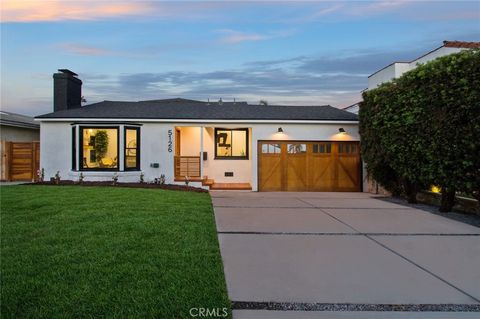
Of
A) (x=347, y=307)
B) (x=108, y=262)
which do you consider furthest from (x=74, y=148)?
(x=347, y=307)

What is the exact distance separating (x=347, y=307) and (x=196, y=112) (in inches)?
531

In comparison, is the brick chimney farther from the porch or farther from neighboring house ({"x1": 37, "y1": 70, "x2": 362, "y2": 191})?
the porch

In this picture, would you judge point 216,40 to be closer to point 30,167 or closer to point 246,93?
point 30,167

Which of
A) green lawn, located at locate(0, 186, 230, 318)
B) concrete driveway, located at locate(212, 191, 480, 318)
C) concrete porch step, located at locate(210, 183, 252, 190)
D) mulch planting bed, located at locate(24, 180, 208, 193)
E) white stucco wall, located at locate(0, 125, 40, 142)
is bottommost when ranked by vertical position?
concrete driveway, located at locate(212, 191, 480, 318)

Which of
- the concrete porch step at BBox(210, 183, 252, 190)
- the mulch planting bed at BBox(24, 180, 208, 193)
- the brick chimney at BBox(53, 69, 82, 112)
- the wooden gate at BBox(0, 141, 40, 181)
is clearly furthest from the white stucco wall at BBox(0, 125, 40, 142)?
the concrete porch step at BBox(210, 183, 252, 190)

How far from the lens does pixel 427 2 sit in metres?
10.8

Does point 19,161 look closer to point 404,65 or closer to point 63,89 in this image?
point 63,89

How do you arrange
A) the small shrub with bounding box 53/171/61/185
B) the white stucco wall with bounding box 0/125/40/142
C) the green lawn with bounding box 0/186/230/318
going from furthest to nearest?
the white stucco wall with bounding box 0/125/40/142
the small shrub with bounding box 53/171/61/185
the green lawn with bounding box 0/186/230/318

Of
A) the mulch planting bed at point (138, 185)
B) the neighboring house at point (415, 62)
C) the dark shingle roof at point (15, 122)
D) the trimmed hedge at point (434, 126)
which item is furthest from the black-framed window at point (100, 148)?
the neighboring house at point (415, 62)

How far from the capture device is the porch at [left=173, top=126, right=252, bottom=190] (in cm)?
1667

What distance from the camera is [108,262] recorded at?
476 cm

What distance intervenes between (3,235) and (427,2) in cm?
1158

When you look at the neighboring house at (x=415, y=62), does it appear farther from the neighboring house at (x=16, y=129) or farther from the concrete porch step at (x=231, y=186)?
the neighboring house at (x=16, y=129)

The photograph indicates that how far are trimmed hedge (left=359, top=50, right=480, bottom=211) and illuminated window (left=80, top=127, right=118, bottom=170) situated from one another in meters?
9.56
